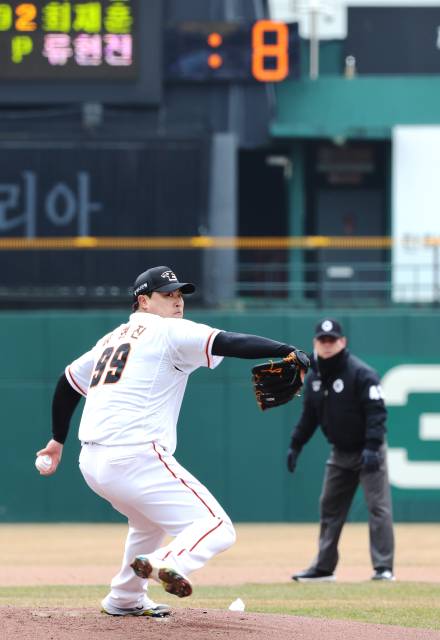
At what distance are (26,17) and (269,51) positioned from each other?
3448 millimetres

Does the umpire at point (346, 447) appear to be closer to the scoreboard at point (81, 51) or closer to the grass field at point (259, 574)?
the grass field at point (259, 574)

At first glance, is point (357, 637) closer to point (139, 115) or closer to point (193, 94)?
point (139, 115)

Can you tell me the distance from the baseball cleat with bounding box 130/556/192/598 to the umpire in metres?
4.09

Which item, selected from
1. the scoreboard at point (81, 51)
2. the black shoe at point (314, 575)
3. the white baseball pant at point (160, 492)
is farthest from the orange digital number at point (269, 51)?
the white baseball pant at point (160, 492)

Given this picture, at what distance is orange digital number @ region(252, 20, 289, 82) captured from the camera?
17.9 m

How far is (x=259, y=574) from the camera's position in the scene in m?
10.7

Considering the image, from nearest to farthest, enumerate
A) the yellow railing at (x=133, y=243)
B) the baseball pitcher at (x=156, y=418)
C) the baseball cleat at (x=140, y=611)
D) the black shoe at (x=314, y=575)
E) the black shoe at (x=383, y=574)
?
the baseball pitcher at (x=156, y=418) < the baseball cleat at (x=140, y=611) < the black shoe at (x=383, y=574) < the black shoe at (x=314, y=575) < the yellow railing at (x=133, y=243)

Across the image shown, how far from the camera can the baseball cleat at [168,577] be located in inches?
234

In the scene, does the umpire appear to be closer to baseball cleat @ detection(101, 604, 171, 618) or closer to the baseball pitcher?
baseball cleat @ detection(101, 604, 171, 618)

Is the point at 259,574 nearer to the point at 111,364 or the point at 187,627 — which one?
the point at 187,627

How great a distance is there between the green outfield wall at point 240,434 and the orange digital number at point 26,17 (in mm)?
3567

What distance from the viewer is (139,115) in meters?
17.8

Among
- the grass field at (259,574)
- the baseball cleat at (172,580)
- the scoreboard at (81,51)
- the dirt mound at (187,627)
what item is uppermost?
the scoreboard at (81,51)

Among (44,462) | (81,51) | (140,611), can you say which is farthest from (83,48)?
(140,611)
